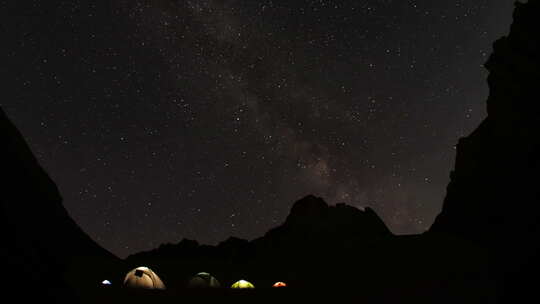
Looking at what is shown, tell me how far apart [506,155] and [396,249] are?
11.5m

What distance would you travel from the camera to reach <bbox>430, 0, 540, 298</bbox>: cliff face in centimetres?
2780

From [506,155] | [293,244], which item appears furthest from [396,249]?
[293,244]

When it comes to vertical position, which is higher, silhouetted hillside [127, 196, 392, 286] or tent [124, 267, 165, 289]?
silhouetted hillside [127, 196, 392, 286]

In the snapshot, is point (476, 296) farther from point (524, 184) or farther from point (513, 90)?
point (513, 90)

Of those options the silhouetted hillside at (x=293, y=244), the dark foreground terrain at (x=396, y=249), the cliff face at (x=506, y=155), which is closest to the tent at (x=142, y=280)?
the dark foreground terrain at (x=396, y=249)

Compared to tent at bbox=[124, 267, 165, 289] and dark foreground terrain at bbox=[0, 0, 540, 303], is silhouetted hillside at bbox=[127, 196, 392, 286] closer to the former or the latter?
dark foreground terrain at bbox=[0, 0, 540, 303]

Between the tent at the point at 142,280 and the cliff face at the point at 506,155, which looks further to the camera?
the cliff face at the point at 506,155

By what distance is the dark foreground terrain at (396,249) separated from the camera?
546 centimetres

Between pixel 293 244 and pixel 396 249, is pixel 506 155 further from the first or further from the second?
pixel 293 244

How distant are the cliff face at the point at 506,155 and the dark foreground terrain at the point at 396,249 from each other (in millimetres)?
107

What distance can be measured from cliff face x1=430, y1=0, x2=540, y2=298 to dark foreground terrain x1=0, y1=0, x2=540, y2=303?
107 mm

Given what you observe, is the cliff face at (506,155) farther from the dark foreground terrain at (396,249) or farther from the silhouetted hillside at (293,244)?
the silhouetted hillside at (293,244)

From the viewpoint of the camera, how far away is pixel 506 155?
33.9 m

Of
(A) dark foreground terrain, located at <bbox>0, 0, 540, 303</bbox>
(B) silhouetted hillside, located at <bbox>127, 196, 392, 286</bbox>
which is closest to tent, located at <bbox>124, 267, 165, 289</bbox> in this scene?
(A) dark foreground terrain, located at <bbox>0, 0, 540, 303</bbox>
